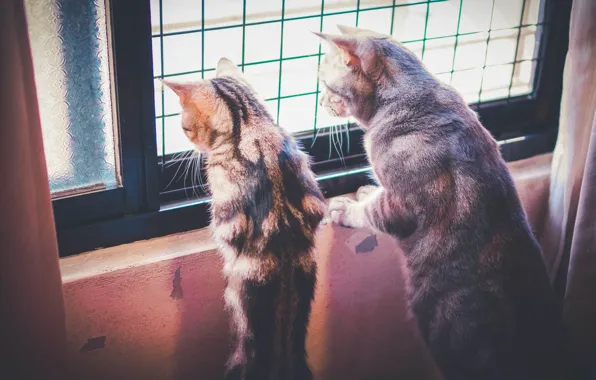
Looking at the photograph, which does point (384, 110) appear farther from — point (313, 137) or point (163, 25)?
point (163, 25)

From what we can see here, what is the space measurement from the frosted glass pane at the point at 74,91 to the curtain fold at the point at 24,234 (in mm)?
259

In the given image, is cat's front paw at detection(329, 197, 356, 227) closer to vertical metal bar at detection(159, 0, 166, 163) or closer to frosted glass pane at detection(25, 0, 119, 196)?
vertical metal bar at detection(159, 0, 166, 163)

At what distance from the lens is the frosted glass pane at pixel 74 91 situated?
4.92ft

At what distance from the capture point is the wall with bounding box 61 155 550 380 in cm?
171

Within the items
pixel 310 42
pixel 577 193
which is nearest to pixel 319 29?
pixel 310 42

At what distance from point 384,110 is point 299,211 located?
33 centimetres

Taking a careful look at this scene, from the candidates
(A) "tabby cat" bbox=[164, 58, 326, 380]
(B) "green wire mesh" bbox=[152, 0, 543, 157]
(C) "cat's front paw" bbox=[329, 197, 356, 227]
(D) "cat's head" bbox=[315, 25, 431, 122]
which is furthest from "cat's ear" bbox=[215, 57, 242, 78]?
(C) "cat's front paw" bbox=[329, 197, 356, 227]

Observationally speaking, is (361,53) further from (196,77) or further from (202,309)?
(202,309)

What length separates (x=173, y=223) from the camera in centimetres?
179

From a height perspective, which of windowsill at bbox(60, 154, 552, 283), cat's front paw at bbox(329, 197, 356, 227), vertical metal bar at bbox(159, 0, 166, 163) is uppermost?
vertical metal bar at bbox(159, 0, 166, 163)

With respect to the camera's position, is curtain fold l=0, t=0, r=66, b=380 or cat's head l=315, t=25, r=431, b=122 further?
cat's head l=315, t=25, r=431, b=122

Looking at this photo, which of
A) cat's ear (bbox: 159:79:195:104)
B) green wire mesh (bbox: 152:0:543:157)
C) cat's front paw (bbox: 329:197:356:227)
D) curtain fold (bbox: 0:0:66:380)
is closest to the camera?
curtain fold (bbox: 0:0:66:380)

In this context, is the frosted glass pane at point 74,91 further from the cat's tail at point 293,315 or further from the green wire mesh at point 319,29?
the cat's tail at point 293,315

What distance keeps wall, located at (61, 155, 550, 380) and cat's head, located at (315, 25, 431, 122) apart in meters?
0.40
